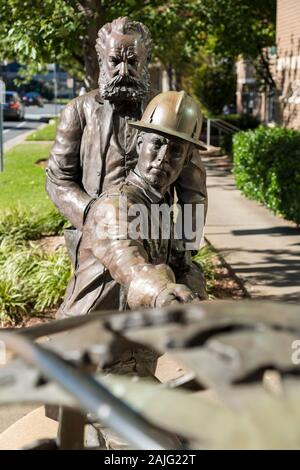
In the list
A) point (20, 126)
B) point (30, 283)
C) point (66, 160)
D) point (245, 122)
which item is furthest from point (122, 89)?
point (20, 126)

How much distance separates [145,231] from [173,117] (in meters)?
0.45

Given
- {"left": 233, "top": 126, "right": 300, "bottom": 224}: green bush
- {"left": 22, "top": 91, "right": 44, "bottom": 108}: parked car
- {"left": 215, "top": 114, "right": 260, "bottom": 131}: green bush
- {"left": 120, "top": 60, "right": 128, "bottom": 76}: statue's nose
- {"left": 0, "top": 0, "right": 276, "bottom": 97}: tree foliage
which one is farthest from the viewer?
{"left": 22, "top": 91, "right": 44, "bottom": 108}: parked car

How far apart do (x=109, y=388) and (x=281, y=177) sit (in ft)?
38.0

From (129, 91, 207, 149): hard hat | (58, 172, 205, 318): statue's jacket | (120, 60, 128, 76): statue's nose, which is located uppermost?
(120, 60, 128, 76): statue's nose

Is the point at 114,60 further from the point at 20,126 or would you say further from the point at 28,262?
the point at 20,126

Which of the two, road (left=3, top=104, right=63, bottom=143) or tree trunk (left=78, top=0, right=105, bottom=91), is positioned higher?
tree trunk (left=78, top=0, right=105, bottom=91)

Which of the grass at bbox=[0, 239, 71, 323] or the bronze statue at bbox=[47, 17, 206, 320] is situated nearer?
the bronze statue at bbox=[47, 17, 206, 320]

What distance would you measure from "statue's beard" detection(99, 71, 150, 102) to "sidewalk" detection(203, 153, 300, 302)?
14.1 feet

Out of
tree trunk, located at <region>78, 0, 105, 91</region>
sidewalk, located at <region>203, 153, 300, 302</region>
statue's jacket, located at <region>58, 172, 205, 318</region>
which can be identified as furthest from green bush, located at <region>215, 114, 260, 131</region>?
statue's jacket, located at <region>58, 172, 205, 318</region>

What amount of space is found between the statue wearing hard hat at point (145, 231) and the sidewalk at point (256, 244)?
4564 mm

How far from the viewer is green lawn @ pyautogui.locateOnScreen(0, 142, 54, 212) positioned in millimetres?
12788

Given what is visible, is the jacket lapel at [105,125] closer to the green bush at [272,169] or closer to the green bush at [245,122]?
the green bush at [272,169]

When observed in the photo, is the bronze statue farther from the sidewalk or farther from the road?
the road
